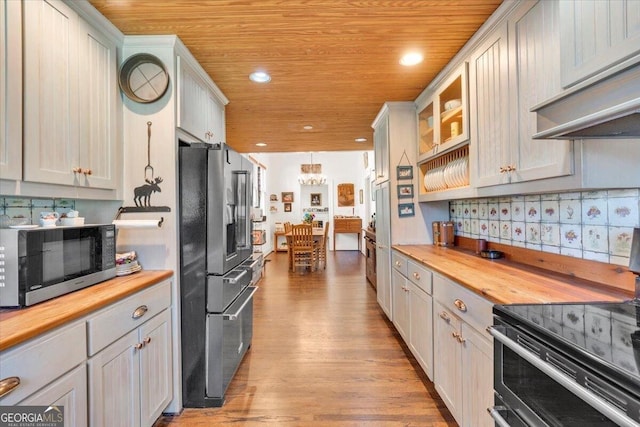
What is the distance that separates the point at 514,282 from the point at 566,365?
68 cm

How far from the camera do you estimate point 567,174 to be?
3.86 feet

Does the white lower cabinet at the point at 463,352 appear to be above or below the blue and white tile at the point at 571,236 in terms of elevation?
below

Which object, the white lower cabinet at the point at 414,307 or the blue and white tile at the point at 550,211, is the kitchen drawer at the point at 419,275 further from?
the blue and white tile at the point at 550,211

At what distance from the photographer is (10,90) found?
1183 mm

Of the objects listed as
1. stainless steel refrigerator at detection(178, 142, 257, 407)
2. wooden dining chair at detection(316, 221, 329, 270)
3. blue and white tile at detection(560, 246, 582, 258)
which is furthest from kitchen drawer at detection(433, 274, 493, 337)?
wooden dining chair at detection(316, 221, 329, 270)

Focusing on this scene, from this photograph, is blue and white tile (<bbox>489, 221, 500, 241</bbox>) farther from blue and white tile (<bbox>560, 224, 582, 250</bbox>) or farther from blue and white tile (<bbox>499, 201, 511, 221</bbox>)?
blue and white tile (<bbox>560, 224, 582, 250</bbox>)

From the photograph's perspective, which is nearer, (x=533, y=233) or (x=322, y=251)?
(x=533, y=233)

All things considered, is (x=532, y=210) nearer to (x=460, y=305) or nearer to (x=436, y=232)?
(x=460, y=305)

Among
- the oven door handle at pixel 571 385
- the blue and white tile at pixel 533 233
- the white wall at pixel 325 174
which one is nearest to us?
the oven door handle at pixel 571 385

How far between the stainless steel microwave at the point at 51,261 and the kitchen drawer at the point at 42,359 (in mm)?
256

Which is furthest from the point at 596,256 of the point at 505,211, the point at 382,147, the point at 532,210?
the point at 382,147

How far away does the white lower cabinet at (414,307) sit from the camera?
1968 mm

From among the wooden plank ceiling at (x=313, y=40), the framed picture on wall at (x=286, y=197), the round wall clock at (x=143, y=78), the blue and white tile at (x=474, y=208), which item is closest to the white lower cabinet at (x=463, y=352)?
the blue and white tile at (x=474, y=208)

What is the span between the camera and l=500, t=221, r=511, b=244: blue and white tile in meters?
2.06
